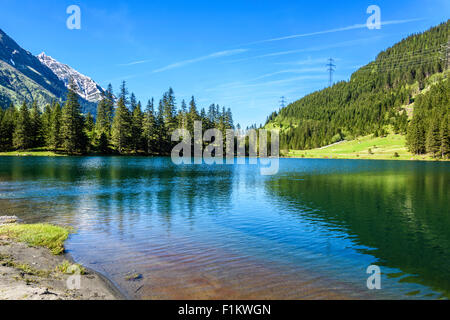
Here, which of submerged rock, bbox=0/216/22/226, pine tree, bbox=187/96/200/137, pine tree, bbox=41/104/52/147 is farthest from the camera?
pine tree, bbox=187/96/200/137

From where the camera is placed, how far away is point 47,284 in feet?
31.9

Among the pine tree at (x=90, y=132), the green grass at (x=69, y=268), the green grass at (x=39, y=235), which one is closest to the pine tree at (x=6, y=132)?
the pine tree at (x=90, y=132)

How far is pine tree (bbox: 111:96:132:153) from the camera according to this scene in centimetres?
12693

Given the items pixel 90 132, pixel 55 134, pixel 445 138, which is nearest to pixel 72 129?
pixel 55 134

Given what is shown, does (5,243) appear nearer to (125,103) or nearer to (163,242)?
(163,242)

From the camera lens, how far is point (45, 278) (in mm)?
10383

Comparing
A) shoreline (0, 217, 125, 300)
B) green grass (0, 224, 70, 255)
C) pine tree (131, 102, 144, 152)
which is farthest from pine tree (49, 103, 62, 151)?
shoreline (0, 217, 125, 300)

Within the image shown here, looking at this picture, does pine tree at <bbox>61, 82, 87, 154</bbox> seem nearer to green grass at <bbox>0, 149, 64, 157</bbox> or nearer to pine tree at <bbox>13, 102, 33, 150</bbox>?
green grass at <bbox>0, 149, 64, 157</bbox>

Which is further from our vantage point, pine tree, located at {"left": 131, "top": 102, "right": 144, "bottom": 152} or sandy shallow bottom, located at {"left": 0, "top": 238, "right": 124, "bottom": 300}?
pine tree, located at {"left": 131, "top": 102, "right": 144, "bottom": 152}

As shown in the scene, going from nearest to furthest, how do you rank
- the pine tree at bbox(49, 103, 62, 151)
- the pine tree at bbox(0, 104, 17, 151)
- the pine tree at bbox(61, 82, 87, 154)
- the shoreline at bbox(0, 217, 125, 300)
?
the shoreline at bbox(0, 217, 125, 300) → the pine tree at bbox(61, 82, 87, 154) → the pine tree at bbox(49, 103, 62, 151) → the pine tree at bbox(0, 104, 17, 151)

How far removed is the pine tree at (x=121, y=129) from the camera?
126931 mm

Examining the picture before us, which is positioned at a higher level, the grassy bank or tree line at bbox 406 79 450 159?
tree line at bbox 406 79 450 159

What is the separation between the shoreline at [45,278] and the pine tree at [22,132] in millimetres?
121838

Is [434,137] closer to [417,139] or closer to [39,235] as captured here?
[417,139]
